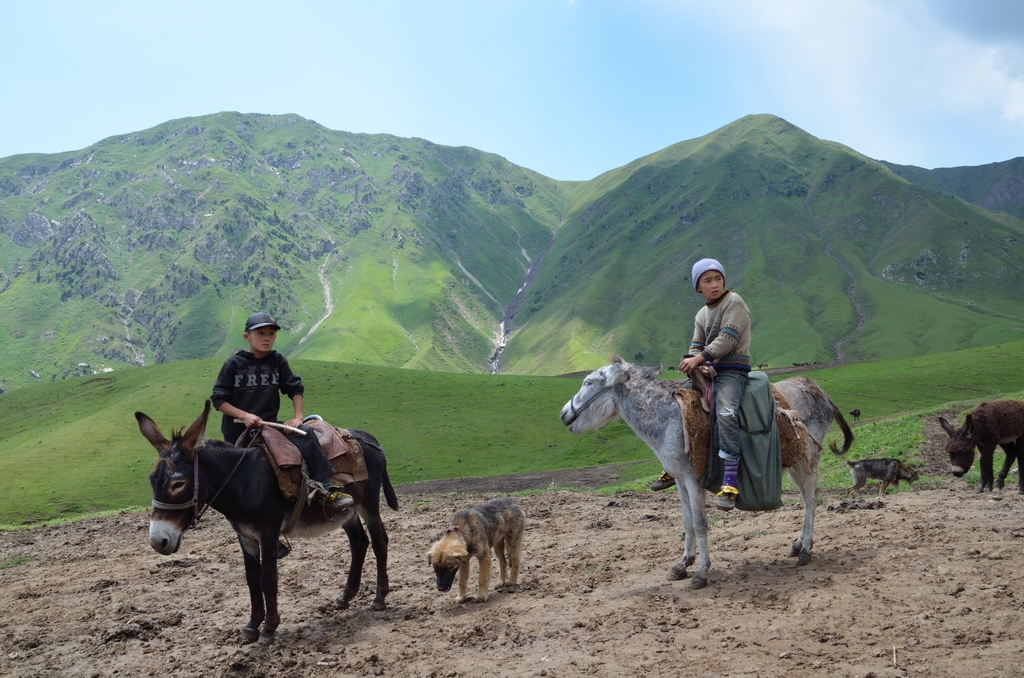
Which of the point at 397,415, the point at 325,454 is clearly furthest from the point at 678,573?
the point at 397,415

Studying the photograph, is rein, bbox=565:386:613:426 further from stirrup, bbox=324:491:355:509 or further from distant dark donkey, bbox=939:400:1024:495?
distant dark donkey, bbox=939:400:1024:495

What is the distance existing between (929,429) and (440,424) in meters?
39.2

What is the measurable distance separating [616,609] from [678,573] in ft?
4.89

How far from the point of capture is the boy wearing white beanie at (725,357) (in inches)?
351

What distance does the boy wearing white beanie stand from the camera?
891 centimetres

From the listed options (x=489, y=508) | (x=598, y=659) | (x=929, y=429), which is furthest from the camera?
(x=929, y=429)

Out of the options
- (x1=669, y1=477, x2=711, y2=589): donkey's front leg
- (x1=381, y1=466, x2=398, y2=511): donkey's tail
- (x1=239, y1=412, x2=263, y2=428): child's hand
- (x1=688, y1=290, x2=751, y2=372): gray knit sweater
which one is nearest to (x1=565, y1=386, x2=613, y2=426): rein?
(x1=688, y1=290, x2=751, y2=372): gray knit sweater

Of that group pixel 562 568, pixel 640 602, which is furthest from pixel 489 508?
pixel 640 602

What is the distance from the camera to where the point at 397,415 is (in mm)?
60156

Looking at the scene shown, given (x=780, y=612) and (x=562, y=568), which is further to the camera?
(x=562, y=568)

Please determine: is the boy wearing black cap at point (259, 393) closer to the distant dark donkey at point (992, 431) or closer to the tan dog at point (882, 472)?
the distant dark donkey at point (992, 431)

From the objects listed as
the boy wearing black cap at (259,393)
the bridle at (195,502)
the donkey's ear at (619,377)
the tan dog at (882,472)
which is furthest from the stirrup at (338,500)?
the tan dog at (882,472)

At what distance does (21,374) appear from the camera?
189 m

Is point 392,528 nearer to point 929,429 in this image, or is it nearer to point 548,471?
point 929,429
